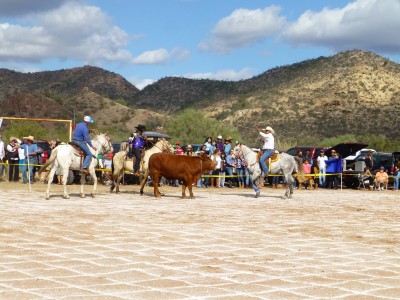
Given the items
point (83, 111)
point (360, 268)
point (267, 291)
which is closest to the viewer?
point (267, 291)

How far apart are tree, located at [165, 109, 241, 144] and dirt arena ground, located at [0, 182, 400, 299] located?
1519 inches

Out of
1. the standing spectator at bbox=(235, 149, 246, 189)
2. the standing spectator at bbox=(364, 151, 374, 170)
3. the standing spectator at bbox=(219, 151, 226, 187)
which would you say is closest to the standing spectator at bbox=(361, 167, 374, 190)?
the standing spectator at bbox=(364, 151, 374, 170)

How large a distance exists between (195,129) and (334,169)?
87.5 ft

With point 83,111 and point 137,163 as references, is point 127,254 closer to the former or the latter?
point 137,163

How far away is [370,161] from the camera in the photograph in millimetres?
32281

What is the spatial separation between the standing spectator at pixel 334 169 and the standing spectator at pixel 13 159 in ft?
40.7

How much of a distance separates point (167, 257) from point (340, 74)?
74652 mm

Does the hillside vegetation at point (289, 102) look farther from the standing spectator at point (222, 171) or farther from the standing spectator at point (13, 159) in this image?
the standing spectator at point (13, 159)

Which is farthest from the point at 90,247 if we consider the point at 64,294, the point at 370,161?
the point at 370,161

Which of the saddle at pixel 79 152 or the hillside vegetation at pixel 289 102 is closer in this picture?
the saddle at pixel 79 152

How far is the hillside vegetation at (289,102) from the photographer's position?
69562mm

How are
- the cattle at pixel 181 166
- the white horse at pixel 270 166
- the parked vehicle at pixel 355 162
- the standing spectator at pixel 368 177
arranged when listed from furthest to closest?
the parked vehicle at pixel 355 162
the standing spectator at pixel 368 177
the white horse at pixel 270 166
the cattle at pixel 181 166

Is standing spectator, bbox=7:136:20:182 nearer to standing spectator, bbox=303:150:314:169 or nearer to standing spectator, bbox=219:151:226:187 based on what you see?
standing spectator, bbox=219:151:226:187

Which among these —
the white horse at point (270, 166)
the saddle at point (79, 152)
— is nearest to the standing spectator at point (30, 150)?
the saddle at point (79, 152)
